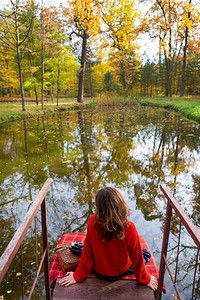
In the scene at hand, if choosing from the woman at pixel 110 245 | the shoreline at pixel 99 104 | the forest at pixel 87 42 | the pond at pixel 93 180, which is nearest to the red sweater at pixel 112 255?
the woman at pixel 110 245

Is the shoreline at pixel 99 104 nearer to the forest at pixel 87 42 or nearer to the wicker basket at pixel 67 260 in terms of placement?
the forest at pixel 87 42

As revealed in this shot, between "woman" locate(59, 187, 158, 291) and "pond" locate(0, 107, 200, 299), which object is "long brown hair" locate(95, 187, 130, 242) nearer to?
"woman" locate(59, 187, 158, 291)

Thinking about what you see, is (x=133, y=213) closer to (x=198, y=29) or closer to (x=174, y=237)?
(x=174, y=237)

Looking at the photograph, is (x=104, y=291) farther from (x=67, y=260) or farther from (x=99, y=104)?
(x=99, y=104)

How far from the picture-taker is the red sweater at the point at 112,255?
1.94 m

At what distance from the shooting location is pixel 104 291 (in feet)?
6.47

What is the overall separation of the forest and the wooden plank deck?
25.8 ft

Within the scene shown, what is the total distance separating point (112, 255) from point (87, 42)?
2726 cm

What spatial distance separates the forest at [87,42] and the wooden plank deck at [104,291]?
7.88 m

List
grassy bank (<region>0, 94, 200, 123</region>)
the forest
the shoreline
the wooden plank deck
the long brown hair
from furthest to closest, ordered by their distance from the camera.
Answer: grassy bank (<region>0, 94, 200, 123</region>) → the shoreline → the forest → the wooden plank deck → the long brown hair

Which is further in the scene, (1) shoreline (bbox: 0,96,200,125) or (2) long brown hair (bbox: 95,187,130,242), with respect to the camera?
(1) shoreline (bbox: 0,96,200,125)

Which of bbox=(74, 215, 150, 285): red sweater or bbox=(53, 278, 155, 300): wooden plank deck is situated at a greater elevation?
bbox=(74, 215, 150, 285): red sweater

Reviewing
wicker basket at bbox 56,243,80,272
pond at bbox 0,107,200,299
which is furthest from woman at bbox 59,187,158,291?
pond at bbox 0,107,200,299

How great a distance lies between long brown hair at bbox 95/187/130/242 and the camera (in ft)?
5.87
